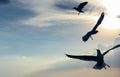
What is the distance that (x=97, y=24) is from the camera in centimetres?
8631

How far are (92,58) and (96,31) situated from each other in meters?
10.2

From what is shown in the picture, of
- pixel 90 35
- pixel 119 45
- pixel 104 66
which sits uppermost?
pixel 90 35

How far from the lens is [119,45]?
72.0 metres

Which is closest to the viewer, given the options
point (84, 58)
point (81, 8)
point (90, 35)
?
point (84, 58)

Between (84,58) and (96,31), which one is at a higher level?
(96,31)

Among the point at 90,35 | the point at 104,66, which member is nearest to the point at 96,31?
the point at 90,35

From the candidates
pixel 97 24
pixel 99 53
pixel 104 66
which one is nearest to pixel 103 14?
pixel 97 24

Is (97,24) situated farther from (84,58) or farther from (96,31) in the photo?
(84,58)

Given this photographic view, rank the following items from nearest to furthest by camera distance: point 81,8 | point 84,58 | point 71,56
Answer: point 71,56, point 84,58, point 81,8

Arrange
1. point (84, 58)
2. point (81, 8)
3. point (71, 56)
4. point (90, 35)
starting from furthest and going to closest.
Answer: point (81, 8) < point (90, 35) < point (84, 58) < point (71, 56)

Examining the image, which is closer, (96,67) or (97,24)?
(96,67)

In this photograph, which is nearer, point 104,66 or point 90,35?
point 104,66

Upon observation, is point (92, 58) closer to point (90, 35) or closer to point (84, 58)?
point (84, 58)

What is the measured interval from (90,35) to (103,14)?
6254 millimetres
